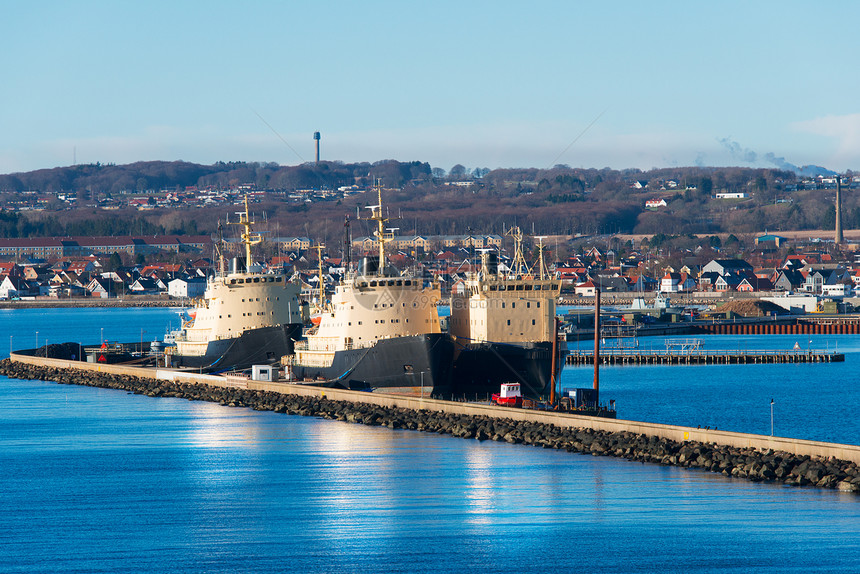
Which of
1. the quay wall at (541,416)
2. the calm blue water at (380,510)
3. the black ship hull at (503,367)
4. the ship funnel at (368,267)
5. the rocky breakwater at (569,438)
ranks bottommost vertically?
the calm blue water at (380,510)

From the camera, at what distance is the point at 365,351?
46.7 meters

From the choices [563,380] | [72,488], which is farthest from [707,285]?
[72,488]

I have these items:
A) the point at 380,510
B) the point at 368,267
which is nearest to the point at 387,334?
the point at 368,267

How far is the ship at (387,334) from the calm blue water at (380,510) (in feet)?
12.3

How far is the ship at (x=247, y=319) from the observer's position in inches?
2210

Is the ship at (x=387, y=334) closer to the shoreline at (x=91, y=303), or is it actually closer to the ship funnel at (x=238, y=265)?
the ship funnel at (x=238, y=265)

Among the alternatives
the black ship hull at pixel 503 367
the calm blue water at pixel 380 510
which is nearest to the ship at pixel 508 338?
the black ship hull at pixel 503 367

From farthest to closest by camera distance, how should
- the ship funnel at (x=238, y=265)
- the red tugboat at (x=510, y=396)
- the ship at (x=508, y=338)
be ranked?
1. the ship funnel at (x=238, y=265)
2. the ship at (x=508, y=338)
3. the red tugboat at (x=510, y=396)

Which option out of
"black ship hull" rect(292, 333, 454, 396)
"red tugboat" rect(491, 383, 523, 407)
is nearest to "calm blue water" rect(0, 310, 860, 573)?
"red tugboat" rect(491, 383, 523, 407)

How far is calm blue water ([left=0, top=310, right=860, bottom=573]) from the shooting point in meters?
25.5

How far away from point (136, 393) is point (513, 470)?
27.3 meters

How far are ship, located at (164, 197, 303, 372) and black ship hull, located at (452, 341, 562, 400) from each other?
1233 centimetres

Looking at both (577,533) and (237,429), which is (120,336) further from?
(577,533)

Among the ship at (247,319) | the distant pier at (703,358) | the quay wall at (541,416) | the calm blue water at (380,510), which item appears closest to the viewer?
the calm blue water at (380,510)
